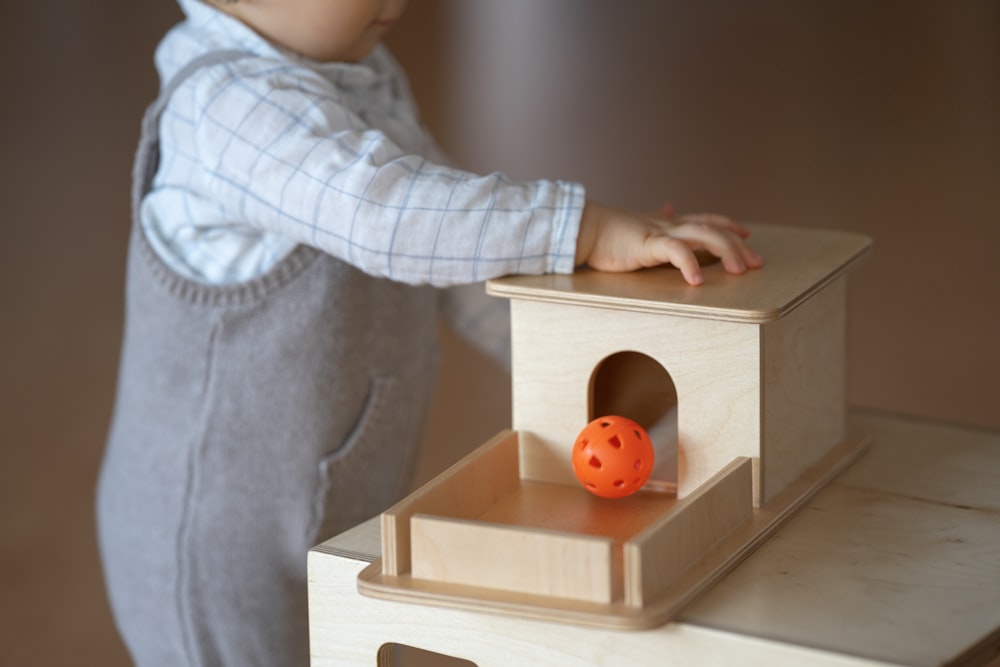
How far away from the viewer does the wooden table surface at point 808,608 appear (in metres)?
0.63

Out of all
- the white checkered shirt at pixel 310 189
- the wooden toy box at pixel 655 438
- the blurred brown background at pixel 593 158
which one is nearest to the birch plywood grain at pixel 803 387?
the wooden toy box at pixel 655 438

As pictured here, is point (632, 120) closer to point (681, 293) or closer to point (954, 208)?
point (954, 208)

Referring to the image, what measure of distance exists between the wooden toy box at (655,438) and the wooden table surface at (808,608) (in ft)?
0.07

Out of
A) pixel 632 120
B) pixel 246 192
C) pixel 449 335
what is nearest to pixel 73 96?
pixel 449 335

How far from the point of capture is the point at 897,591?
0.68 metres

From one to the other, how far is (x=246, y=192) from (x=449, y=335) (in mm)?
1526

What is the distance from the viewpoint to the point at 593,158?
2762mm

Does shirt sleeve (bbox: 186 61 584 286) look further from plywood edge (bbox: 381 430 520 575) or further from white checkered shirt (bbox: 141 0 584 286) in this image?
plywood edge (bbox: 381 430 520 575)

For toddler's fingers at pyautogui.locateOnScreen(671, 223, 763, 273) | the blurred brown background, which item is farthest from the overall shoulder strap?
the blurred brown background

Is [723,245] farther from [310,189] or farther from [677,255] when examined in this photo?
[310,189]

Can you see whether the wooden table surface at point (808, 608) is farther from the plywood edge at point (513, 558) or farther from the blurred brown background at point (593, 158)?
A: the blurred brown background at point (593, 158)

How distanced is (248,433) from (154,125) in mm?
235

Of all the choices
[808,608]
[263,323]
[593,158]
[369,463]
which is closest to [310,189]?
[263,323]

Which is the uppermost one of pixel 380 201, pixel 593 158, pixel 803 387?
pixel 380 201
